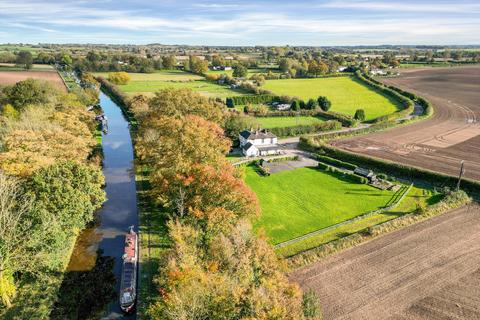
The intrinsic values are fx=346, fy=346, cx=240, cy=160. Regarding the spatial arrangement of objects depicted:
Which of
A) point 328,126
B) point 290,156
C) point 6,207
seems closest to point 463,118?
point 328,126

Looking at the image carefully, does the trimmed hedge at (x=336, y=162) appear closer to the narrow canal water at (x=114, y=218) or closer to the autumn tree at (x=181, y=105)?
the autumn tree at (x=181, y=105)

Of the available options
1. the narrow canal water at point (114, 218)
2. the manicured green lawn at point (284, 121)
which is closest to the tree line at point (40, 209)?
the narrow canal water at point (114, 218)

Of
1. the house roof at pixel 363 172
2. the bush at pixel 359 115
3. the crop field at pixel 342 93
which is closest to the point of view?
the house roof at pixel 363 172

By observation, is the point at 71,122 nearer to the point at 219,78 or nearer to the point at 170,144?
the point at 170,144

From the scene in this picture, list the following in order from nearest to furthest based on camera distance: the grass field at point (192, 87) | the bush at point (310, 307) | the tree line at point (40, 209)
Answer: the bush at point (310, 307) < the tree line at point (40, 209) < the grass field at point (192, 87)

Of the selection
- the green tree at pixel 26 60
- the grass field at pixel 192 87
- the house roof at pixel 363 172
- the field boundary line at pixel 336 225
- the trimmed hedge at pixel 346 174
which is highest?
the green tree at pixel 26 60

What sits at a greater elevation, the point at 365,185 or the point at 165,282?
the point at 165,282

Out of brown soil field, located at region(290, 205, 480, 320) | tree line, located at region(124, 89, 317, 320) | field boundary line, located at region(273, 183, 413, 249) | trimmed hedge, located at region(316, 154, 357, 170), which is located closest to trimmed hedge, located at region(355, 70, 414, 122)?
trimmed hedge, located at region(316, 154, 357, 170)

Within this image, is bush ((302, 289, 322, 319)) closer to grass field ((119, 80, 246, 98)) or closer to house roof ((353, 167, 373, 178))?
house roof ((353, 167, 373, 178))
